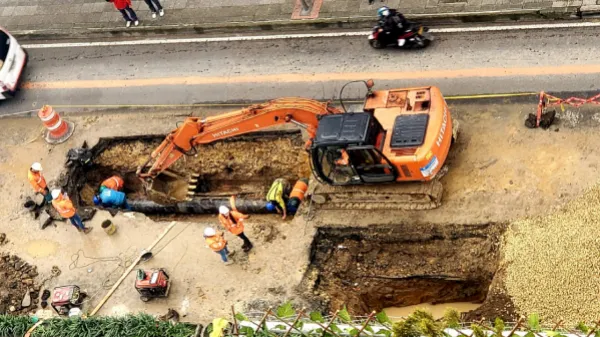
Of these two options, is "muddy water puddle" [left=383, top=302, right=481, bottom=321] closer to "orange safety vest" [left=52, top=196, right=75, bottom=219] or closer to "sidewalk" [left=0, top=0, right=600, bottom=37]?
"orange safety vest" [left=52, top=196, right=75, bottom=219]

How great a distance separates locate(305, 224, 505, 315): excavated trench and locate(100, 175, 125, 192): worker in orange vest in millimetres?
5607

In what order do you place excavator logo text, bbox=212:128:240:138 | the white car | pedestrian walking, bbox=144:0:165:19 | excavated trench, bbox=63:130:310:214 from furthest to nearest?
pedestrian walking, bbox=144:0:165:19
the white car
excavated trench, bbox=63:130:310:214
excavator logo text, bbox=212:128:240:138

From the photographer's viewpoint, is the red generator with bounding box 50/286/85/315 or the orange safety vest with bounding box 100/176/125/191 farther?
the orange safety vest with bounding box 100/176/125/191

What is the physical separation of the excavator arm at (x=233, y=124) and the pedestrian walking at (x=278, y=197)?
1324mm

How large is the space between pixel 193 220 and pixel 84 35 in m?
7.91

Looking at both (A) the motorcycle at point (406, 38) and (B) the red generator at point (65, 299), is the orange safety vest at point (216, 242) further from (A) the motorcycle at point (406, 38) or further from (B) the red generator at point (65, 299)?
(A) the motorcycle at point (406, 38)

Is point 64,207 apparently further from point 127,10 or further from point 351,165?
point 127,10

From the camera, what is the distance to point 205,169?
779 inches

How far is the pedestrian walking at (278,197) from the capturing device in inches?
702

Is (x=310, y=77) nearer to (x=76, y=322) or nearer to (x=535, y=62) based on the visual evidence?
(x=535, y=62)

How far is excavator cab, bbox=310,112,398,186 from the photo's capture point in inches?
621

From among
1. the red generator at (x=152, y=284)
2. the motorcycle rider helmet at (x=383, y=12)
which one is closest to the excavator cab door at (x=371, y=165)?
the red generator at (x=152, y=284)

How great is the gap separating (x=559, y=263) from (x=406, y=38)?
7372 millimetres

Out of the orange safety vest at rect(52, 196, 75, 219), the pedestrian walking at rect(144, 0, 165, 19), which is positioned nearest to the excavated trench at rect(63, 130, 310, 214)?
the orange safety vest at rect(52, 196, 75, 219)
